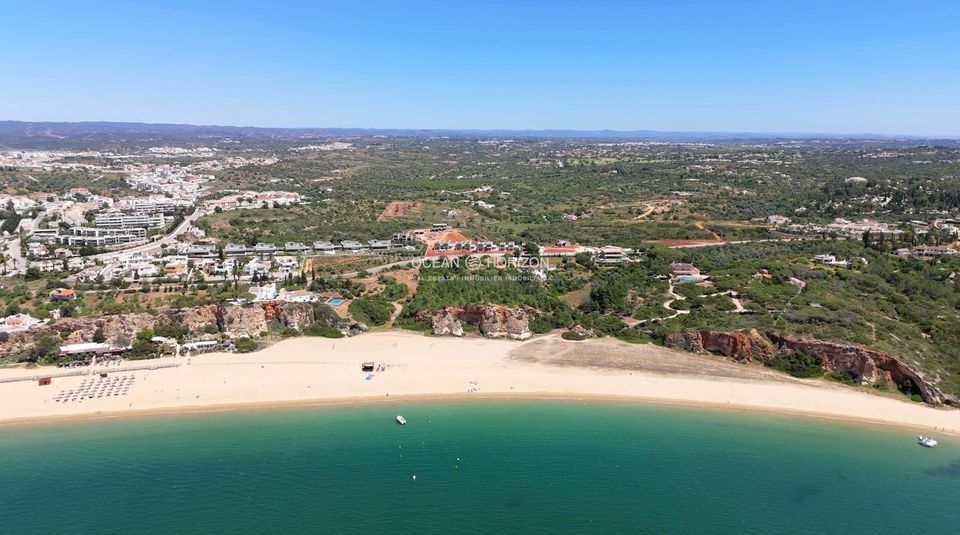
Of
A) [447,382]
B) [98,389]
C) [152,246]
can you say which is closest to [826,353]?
[447,382]

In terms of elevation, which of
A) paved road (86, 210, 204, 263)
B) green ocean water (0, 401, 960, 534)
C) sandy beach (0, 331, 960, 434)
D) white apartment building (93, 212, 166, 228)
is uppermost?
white apartment building (93, 212, 166, 228)

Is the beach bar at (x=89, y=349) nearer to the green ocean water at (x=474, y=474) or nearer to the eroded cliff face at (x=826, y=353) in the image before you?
the green ocean water at (x=474, y=474)

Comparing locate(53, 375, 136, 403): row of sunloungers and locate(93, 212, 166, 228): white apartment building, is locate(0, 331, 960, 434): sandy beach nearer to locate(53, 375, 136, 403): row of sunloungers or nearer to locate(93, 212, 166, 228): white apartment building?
locate(53, 375, 136, 403): row of sunloungers

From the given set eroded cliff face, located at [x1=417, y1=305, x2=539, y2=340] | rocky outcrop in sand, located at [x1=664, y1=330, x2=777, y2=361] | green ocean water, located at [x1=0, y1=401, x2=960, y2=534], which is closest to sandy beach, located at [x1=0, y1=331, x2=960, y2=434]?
rocky outcrop in sand, located at [x1=664, y1=330, x2=777, y2=361]

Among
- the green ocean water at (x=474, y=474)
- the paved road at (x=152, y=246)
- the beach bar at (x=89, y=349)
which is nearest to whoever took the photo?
the green ocean water at (x=474, y=474)

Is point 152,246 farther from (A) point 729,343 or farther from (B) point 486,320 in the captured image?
(A) point 729,343

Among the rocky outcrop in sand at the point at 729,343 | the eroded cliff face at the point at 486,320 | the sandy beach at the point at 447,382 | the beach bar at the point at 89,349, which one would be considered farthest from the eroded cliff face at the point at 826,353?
the beach bar at the point at 89,349

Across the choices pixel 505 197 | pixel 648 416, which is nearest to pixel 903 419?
pixel 648 416
